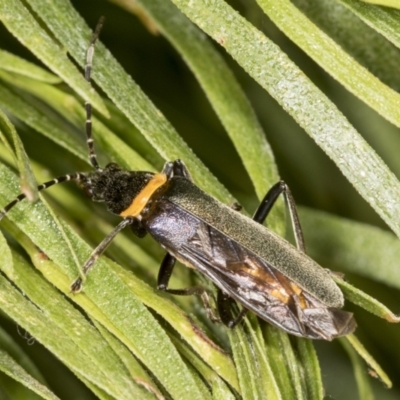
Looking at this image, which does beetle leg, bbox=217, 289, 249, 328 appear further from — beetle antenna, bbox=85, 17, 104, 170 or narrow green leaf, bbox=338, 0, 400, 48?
narrow green leaf, bbox=338, 0, 400, 48

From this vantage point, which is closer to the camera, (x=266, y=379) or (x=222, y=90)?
(x=266, y=379)

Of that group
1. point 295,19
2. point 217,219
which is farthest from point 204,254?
point 295,19

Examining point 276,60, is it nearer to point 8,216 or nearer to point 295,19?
point 295,19

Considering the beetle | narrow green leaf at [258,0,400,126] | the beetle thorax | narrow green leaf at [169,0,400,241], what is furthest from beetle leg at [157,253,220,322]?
narrow green leaf at [258,0,400,126]

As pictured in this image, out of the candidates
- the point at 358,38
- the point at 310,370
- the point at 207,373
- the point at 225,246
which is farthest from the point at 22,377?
the point at 358,38

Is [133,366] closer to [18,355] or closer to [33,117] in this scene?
[18,355]

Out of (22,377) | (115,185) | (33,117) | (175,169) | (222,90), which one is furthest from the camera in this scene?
(115,185)

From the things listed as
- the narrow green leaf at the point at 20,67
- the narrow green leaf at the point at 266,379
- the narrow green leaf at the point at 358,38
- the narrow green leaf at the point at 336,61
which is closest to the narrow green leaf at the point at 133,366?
the narrow green leaf at the point at 266,379
